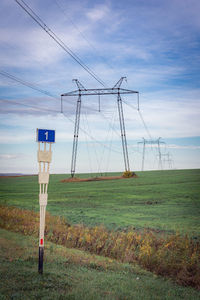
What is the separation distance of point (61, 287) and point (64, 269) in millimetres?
1537

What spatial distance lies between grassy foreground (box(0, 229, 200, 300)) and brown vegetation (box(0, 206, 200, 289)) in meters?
0.78

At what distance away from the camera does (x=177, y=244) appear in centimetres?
1271

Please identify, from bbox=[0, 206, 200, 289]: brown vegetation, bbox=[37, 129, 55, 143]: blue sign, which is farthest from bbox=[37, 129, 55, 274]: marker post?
bbox=[0, 206, 200, 289]: brown vegetation

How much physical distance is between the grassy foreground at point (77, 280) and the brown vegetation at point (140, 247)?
2.56 feet

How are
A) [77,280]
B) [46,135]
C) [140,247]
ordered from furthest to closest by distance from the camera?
[140,247] < [46,135] < [77,280]

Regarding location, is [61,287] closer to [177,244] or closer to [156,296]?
[156,296]

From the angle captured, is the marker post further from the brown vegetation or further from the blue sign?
the brown vegetation

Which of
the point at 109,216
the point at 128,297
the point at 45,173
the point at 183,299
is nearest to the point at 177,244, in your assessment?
the point at 183,299

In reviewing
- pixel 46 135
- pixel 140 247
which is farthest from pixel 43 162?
pixel 140 247

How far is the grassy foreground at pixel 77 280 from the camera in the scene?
298 inches

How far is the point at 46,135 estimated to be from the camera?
931cm

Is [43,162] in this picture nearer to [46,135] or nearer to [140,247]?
[46,135]

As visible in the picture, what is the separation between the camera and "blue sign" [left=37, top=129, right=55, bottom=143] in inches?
362

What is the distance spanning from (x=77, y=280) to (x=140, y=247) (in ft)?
16.0
